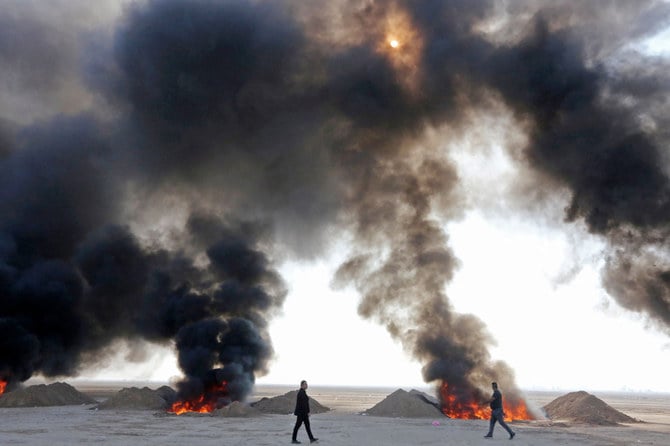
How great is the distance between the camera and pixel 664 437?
115 feet

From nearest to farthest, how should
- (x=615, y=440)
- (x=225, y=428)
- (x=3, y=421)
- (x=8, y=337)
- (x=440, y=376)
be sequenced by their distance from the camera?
(x=615, y=440) < (x=225, y=428) < (x=3, y=421) < (x=440, y=376) < (x=8, y=337)

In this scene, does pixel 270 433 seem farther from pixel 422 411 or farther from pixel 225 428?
pixel 422 411

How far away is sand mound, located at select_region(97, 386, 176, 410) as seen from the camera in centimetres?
5809

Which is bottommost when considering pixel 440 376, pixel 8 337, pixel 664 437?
pixel 664 437

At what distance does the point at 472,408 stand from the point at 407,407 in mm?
6972

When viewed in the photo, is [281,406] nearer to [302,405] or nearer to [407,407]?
[407,407]

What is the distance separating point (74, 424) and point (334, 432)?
19189mm

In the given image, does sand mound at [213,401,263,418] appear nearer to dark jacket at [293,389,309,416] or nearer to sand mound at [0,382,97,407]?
dark jacket at [293,389,309,416]

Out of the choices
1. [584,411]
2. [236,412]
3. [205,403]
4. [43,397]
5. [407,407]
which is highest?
[43,397]

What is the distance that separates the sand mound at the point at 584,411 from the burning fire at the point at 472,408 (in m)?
3.47

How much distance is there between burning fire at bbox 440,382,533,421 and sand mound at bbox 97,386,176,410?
97.1 ft

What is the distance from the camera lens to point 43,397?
6259 centimetres

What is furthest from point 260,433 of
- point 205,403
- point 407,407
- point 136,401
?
point 136,401

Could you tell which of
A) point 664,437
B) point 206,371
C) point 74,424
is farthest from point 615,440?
point 206,371
